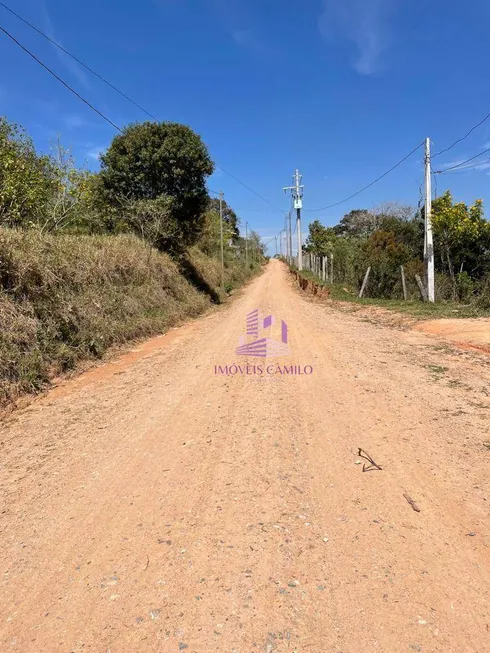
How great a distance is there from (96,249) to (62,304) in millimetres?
3245

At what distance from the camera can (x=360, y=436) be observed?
383 cm

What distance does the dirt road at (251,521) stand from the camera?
6.26ft

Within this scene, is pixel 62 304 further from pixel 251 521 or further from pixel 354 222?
pixel 354 222

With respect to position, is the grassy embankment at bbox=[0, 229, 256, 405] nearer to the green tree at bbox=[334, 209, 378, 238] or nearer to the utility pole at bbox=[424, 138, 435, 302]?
the utility pole at bbox=[424, 138, 435, 302]

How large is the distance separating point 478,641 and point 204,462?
2.24 meters

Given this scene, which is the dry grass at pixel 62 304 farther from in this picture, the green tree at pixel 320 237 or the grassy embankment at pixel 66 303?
the green tree at pixel 320 237

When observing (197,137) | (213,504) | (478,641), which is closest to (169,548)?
(213,504)

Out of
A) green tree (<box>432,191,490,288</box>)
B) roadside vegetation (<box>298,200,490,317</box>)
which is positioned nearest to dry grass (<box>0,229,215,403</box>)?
roadside vegetation (<box>298,200,490,317</box>)

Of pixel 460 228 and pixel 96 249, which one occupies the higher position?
pixel 460 228

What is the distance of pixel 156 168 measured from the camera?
1468cm

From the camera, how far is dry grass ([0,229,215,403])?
5.86m

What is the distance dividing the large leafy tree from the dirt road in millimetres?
11245

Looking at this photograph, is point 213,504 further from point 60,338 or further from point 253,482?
point 60,338

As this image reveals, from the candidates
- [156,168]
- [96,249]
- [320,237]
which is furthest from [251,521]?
[320,237]
